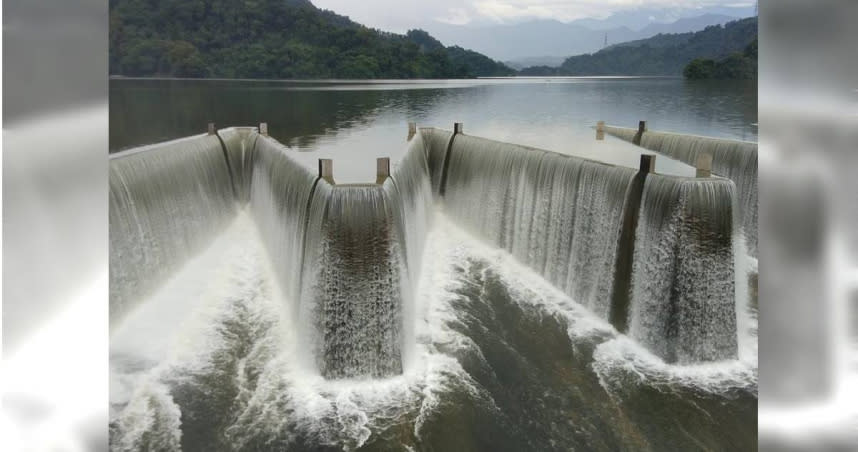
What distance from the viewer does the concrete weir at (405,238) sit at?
15.0 ft

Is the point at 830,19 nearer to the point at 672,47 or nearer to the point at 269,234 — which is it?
the point at 269,234

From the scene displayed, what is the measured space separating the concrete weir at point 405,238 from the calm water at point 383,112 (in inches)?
42.1

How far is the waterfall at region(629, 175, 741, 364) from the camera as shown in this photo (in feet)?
15.8

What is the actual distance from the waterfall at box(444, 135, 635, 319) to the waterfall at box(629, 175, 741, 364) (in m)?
0.66

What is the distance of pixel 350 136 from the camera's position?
14.0 metres

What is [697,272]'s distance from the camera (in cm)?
484

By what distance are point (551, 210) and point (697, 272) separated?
200cm

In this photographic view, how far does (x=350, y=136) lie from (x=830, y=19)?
13.6 m

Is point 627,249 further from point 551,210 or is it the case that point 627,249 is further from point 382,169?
point 382,169

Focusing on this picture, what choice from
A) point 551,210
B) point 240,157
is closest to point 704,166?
point 551,210

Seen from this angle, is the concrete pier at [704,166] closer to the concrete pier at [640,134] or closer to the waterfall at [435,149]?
the waterfall at [435,149]

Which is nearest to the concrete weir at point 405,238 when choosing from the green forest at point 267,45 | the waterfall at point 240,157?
the waterfall at point 240,157

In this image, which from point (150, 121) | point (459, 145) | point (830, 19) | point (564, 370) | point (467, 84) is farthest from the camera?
point (467, 84)

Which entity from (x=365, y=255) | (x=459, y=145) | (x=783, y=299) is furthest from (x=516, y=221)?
(x=783, y=299)
